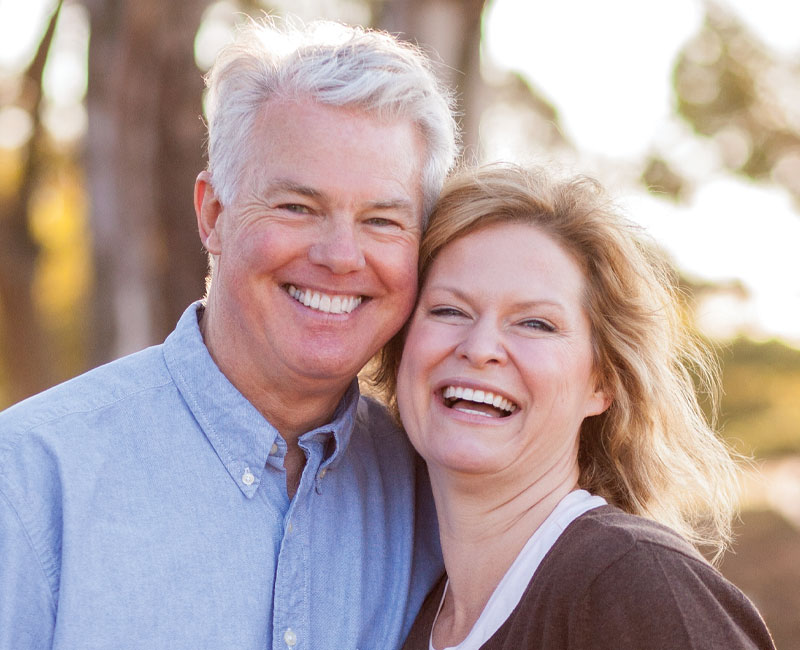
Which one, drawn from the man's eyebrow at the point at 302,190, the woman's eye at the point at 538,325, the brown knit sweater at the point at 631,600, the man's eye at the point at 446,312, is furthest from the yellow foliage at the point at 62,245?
the brown knit sweater at the point at 631,600

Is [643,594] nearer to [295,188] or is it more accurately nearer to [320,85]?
[295,188]

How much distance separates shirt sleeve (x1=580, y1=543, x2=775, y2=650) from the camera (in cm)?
217

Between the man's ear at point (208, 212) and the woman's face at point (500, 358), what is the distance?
69 cm

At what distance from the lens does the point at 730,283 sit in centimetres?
1296

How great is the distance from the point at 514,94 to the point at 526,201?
481 inches

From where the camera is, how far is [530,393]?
8.98ft

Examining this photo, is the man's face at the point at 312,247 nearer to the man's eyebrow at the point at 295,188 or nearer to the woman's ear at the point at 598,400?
the man's eyebrow at the point at 295,188

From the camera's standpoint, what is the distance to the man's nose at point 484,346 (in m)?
2.69

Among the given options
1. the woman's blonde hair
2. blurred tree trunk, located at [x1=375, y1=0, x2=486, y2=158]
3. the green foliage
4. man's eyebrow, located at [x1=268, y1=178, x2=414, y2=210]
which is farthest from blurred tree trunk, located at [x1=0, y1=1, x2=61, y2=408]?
the woman's blonde hair

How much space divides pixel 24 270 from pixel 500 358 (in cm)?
1202

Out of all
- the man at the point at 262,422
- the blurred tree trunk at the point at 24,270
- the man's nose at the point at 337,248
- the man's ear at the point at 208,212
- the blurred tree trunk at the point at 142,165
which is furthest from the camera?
the blurred tree trunk at the point at 24,270

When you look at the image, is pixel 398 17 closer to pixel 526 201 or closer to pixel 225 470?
pixel 526 201

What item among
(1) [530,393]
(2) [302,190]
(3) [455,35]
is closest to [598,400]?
(1) [530,393]

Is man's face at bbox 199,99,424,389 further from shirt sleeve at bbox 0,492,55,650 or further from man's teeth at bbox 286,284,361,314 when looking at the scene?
shirt sleeve at bbox 0,492,55,650
